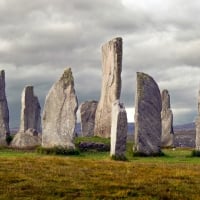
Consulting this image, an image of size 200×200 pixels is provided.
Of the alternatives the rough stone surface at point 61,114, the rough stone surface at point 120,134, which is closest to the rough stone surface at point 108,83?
the rough stone surface at point 61,114

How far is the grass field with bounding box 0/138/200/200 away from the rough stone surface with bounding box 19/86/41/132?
31.1 metres

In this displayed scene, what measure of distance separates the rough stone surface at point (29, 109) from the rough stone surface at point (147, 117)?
19542 mm

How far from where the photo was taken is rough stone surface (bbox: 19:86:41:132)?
189 feet

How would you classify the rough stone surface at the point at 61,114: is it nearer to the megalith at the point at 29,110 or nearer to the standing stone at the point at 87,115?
the megalith at the point at 29,110

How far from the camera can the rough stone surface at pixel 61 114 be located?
36625 millimetres

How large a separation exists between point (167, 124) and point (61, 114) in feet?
71.5

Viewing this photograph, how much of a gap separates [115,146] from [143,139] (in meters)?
5.88

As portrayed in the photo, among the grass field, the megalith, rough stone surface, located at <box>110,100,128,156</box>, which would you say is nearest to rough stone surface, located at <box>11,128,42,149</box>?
the megalith

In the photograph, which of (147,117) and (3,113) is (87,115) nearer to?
(3,113)

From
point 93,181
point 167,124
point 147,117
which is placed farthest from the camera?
point 167,124

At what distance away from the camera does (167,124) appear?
5712 cm

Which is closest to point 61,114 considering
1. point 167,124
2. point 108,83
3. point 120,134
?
point 120,134

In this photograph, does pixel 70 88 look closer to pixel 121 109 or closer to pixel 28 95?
pixel 121 109

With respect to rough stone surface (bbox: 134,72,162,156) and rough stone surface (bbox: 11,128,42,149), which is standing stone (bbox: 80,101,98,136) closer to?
rough stone surface (bbox: 11,128,42,149)
